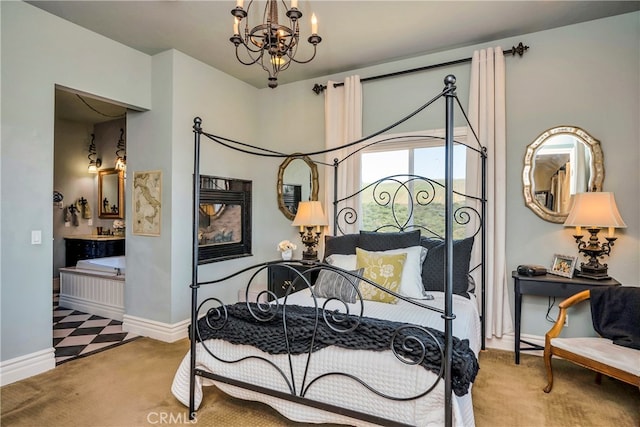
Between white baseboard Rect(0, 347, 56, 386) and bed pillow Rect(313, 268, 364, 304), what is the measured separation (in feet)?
7.30

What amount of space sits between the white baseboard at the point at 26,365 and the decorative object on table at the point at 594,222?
4.26 meters

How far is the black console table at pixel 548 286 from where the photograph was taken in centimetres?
→ 272

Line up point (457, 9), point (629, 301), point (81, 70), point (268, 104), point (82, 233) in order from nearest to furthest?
point (629, 301)
point (457, 9)
point (81, 70)
point (268, 104)
point (82, 233)

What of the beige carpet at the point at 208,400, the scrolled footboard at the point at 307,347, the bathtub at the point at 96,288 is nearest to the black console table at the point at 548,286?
the beige carpet at the point at 208,400

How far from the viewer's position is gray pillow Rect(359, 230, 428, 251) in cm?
305

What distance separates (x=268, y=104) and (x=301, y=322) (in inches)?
133

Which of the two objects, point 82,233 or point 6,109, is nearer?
point 6,109

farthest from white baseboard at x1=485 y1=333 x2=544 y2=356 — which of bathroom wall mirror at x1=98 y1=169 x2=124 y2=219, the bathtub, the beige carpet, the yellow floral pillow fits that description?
bathroom wall mirror at x1=98 y1=169 x2=124 y2=219

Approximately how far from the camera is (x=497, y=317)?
10.5 ft

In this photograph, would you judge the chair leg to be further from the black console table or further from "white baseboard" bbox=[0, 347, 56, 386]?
"white baseboard" bbox=[0, 347, 56, 386]

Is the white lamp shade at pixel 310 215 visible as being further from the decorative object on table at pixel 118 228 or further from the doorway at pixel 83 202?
the decorative object on table at pixel 118 228

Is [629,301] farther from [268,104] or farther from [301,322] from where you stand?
[268,104]

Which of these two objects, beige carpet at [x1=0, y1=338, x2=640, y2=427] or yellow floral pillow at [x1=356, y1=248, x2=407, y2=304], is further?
yellow floral pillow at [x1=356, y1=248, x2=407, y2=304]

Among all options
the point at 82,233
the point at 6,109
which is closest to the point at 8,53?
the point at 6,109
